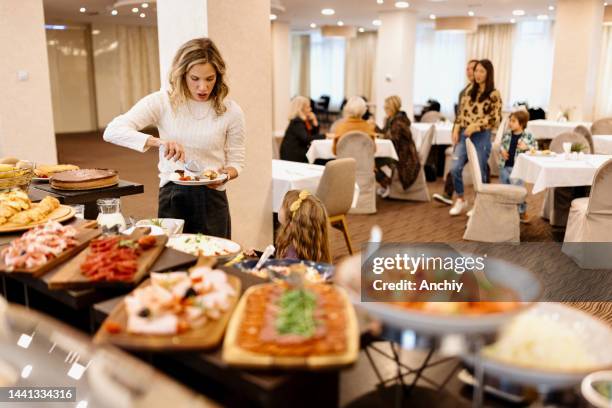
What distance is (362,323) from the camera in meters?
1.19

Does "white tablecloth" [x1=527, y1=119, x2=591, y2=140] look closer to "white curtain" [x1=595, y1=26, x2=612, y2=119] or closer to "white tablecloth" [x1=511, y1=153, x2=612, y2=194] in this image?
"white tablecloth" [x1=511, y1=153, x2=612, y2=194]

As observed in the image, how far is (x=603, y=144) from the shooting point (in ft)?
22.7

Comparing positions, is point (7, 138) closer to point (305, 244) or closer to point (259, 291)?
point (305, 244)

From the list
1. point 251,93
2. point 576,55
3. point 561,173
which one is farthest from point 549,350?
point 576,55

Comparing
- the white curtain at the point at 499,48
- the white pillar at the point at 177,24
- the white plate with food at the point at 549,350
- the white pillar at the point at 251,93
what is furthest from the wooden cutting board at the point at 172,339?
the white curtain at the point at 499,48

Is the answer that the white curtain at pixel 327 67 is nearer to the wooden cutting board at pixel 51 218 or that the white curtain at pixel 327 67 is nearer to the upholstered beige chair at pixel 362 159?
the upholstered beige chair at pixel 362 159

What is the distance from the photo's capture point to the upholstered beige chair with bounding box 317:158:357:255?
4.20 meters

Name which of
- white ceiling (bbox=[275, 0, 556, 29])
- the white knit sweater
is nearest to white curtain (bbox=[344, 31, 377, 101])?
white ceiling (bbox=[275, 0, 556, 29])

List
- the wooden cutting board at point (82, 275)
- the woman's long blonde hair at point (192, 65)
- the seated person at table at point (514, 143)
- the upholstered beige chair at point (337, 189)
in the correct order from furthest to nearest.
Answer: the seated person at table at point (514, 143), the upholstered beige chair at point (337, 189), the woman's long blonde hair at point (192, 65), the wooden cutting board at point (82, 275)

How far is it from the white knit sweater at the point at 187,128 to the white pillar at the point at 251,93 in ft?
3.69

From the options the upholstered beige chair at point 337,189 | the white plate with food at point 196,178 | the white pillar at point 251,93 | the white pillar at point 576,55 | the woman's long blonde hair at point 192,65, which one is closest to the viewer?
the woman's long blonde hair at point 192,65

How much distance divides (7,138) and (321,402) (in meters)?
6.32

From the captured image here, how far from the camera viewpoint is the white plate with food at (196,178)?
249cm

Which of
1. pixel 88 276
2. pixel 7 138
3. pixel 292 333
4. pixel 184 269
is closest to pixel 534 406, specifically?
pixel 292 333
